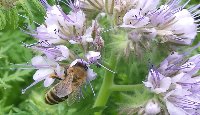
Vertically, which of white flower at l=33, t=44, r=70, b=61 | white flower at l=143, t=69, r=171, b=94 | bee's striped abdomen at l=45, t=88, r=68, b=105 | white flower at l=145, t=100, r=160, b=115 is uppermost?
white flower at l=33, t=44, r=70, b=61

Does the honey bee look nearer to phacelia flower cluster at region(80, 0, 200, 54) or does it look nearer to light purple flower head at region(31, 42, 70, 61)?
light purple flower head at region(31, 42, 70, 61)

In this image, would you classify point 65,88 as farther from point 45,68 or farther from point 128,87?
point 128,87

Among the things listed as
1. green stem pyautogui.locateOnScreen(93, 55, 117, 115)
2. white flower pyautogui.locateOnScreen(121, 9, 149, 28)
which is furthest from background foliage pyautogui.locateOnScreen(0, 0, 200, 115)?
white flower pyautogui.locateOnScreen(121, 9, 149, 28)

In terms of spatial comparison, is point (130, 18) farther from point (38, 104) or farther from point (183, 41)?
Result: point (38, 104)

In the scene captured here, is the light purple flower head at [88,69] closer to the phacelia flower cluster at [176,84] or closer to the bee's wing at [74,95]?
the bee's wing at [74,95]

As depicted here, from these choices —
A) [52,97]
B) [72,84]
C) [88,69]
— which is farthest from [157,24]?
[52,97]

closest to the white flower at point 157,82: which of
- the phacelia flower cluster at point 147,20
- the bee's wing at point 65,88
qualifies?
the phacelia flower cluster at point 147,20
